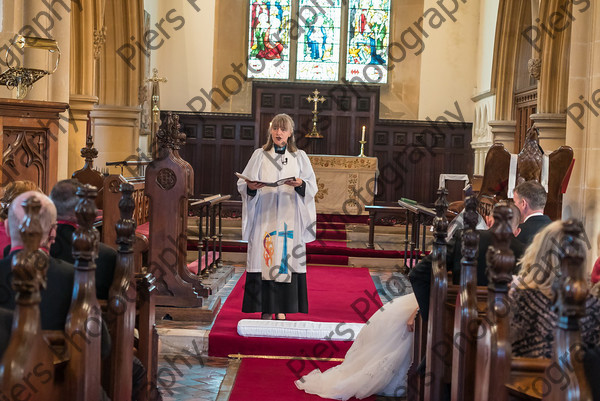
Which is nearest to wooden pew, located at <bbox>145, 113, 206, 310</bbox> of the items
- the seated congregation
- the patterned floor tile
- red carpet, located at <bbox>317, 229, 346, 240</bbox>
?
the patterned floor tile

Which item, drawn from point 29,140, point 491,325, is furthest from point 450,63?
point 491,325

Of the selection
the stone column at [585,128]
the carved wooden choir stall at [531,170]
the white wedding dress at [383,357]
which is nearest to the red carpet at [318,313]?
the white wedding dress at [383,357]

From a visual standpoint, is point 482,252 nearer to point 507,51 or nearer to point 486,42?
point 507,51

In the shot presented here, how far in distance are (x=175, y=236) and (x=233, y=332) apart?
98cm

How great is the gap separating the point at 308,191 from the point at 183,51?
903 cm

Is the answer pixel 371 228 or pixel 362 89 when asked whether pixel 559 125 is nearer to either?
pixel 371 228

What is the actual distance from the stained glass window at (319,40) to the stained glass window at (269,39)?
27 centimetres

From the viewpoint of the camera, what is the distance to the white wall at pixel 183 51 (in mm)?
14406

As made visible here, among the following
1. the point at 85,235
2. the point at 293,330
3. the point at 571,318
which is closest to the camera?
the point at 571,318

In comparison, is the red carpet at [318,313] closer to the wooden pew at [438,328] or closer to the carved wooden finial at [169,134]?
the carved wooden finial at [169,134]

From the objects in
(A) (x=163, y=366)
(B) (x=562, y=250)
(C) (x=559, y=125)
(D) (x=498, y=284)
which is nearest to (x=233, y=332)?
(A) (x=163, y=366)

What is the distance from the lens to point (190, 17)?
1446cm

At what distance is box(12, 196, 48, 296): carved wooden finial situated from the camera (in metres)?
2.08

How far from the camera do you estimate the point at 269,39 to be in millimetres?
15117
